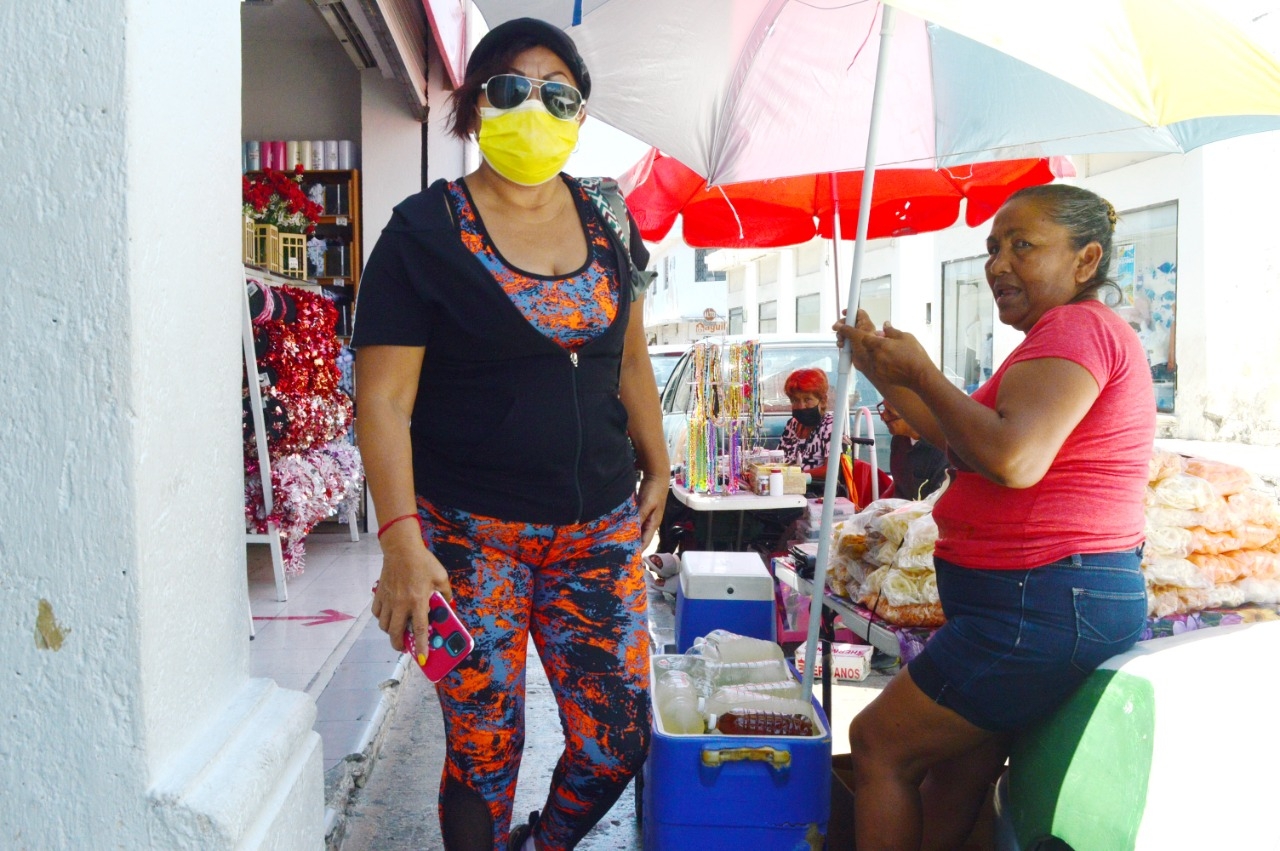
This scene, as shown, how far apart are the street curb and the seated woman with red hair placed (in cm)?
312

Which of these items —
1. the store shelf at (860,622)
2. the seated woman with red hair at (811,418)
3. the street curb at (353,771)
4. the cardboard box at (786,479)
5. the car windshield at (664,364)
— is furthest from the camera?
the car windshield at (664,364)

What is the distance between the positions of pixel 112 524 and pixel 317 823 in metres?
0.77

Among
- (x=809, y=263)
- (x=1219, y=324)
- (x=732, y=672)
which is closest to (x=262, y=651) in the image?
(x=732, y=672)

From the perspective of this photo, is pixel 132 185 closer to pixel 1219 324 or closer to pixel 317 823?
pixel 317 823

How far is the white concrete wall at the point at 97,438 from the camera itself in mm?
1388

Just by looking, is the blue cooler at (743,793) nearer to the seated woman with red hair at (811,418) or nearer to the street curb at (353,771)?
the street curb at (353,771)

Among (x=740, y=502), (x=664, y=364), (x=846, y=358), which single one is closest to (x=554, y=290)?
(x=846, y=358)

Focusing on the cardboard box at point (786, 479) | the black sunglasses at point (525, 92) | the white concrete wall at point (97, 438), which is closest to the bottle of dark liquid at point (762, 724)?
the white concrete wall at point (97, 438)

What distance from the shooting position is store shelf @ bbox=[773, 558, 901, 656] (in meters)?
2.76

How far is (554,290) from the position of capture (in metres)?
1.96

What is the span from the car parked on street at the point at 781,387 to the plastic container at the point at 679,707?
13.9ft

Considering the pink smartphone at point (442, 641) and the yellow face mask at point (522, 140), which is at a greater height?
the yellow face mask at point (522, 140)

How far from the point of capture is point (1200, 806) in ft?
5.60

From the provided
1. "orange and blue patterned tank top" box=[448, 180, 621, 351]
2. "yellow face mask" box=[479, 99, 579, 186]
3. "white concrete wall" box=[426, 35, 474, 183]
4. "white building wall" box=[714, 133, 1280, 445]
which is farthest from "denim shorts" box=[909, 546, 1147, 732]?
"white building wall" box=[714, 133, 1280, 445]
